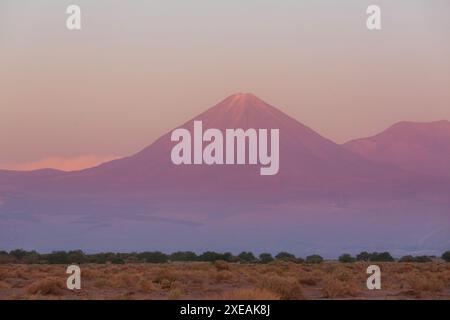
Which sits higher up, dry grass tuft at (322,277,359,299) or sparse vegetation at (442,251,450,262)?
sparse vegetation at (442,251,450,262)

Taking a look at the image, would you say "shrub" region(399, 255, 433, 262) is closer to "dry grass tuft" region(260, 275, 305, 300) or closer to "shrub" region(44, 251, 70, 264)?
"shrub" region(44, 251, 70, 264)

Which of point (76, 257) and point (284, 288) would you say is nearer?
point (284, 288)

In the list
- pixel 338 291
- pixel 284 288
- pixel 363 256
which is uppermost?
pixel 363 256

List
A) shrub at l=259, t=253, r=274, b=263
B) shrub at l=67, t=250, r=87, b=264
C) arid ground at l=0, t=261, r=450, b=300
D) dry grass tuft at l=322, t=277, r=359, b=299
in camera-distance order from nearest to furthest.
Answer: arid ground at l=0, t=261, r=450, b=300 → dry grass tuft at l=322, t=277, r=359, b=299 → shrub at l=67, t=250, r=87, b=264 → shrub at l=259, t=253, r=274, b=263

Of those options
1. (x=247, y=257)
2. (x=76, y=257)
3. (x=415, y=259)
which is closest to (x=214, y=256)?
(x=247, y=257)

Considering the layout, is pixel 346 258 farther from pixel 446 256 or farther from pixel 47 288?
pixel 47 288

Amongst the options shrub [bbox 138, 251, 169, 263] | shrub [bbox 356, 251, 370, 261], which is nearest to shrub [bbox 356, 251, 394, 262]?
shrub [bbox 356, 251, 370, 261]

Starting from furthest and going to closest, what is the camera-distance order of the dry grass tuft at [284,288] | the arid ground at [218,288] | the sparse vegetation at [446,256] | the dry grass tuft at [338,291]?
the sparse vegetation at [446,256]
the dry grass tuft at [338,291]
the arid ground at [218,288]
the dry grass tuft at [284,288]

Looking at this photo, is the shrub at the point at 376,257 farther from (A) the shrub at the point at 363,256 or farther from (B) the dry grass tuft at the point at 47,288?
(B) the dry grass tuft at the point at 47,288

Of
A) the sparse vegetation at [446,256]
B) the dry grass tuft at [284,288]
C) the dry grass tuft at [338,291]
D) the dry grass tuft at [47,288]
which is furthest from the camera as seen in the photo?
the sparse vegetation at [446,256]

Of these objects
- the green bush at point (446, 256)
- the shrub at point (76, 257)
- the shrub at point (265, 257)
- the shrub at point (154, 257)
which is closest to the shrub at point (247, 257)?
the shrub at point (265, 257)

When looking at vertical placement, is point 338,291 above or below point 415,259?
below
